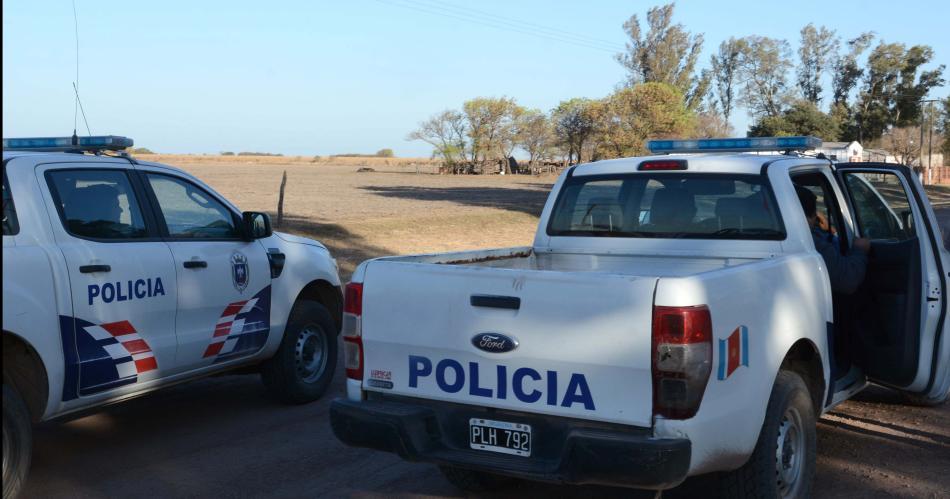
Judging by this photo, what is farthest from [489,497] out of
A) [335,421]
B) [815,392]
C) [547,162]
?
[547,162]

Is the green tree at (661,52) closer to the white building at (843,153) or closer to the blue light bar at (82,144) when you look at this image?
the white building at (843,153)

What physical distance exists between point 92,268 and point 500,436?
2.64 m

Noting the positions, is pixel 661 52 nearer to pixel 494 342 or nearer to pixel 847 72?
pixel 847 72

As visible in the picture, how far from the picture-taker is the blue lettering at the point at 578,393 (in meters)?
4.20

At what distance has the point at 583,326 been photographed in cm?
417

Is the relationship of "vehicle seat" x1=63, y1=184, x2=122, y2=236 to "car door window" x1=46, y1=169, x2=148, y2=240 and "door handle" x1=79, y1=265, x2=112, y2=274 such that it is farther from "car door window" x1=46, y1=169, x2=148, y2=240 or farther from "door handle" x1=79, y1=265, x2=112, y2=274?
"door handle" x1=79, y1=265, x2=112, y2=274

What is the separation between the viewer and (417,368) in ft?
15.2

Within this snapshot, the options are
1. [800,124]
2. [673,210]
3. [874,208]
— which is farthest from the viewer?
[800,124]

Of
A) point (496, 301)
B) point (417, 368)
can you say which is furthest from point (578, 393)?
point (417, 368)

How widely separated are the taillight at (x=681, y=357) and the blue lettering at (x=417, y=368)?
Answer: 1089 millimetres

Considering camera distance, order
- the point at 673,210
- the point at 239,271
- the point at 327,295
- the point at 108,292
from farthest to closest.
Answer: the point at 327,295 < the point at 239,271 < the point at 673,210 < the point at 108,292

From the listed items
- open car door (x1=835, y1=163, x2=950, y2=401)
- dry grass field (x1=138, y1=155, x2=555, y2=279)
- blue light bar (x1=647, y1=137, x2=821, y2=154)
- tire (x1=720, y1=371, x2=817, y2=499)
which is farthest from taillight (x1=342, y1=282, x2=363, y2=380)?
dry grass field (x1=138, y1=155, x2=555, y2=279)

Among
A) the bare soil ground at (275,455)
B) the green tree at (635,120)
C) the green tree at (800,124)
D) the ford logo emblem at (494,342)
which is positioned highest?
the green tree at (800,124)

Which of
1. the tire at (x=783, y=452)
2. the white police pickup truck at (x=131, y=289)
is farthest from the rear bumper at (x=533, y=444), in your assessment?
the white police pickup truck at (x=131, y=289)
